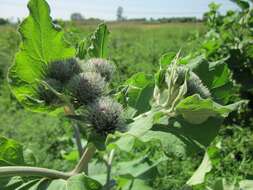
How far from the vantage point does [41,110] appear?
66.1 inches

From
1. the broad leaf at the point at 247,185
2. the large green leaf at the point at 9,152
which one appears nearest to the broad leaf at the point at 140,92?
the large green leaf at the point at 9,152

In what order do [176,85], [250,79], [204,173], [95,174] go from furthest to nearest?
1. [250,79]
2. [95,174]
3. [204,173]
4. [176,85]

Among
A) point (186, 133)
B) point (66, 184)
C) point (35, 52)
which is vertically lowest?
point (66, 184)

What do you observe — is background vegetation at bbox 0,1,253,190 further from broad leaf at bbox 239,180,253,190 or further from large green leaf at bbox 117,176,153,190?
large green leaf at bbox 117,176,153,190

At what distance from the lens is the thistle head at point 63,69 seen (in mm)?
1630

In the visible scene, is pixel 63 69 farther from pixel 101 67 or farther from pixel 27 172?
pixel 27 172

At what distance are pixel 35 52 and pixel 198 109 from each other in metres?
0.67

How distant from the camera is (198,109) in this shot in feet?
4.77

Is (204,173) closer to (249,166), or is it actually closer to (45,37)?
(45,37)

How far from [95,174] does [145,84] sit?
2.74 feet

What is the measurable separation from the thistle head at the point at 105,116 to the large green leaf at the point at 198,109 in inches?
9.1

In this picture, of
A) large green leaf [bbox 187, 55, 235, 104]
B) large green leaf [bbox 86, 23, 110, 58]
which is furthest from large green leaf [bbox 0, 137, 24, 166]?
large green leaf [bbox 187, 55, 235, 104]

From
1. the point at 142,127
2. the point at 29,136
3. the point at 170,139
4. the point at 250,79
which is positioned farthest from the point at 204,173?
the point at 29,136

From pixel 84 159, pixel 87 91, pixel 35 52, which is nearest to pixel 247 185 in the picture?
pixel 84 159
